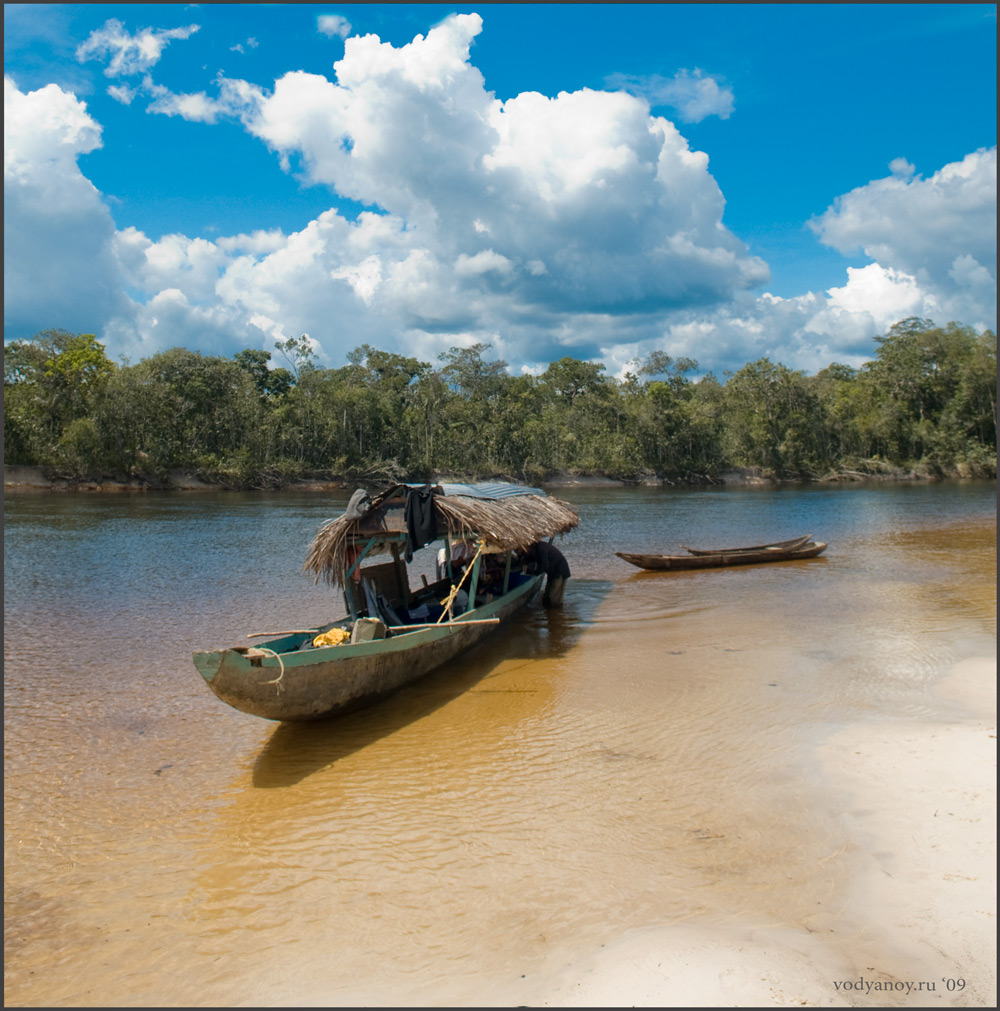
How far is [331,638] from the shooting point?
7988 millimetres

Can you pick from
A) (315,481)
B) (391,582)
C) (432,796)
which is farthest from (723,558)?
(315,481)

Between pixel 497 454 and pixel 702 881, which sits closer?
pixel 702 881

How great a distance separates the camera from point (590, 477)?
6366cm

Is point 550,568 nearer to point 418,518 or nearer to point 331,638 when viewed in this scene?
point 418,518

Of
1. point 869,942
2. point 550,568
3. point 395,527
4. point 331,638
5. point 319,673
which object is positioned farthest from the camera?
point 550,568

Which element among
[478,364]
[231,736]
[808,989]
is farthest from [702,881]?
[478,364]

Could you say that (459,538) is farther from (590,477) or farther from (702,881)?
(590,477)

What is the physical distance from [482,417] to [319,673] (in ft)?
191

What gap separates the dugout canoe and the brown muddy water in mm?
531

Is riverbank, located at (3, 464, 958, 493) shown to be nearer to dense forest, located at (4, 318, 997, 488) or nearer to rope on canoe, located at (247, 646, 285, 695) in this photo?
dense forest, located at (4, 318, 997, 488)

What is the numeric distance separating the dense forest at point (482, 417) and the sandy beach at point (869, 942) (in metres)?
49.0

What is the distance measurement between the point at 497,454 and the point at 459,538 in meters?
53.0

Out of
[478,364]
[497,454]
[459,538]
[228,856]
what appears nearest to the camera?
[228,856]

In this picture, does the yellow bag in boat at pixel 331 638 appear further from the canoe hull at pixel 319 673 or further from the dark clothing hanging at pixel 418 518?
the dark clothing hanging at pixel 418 518
